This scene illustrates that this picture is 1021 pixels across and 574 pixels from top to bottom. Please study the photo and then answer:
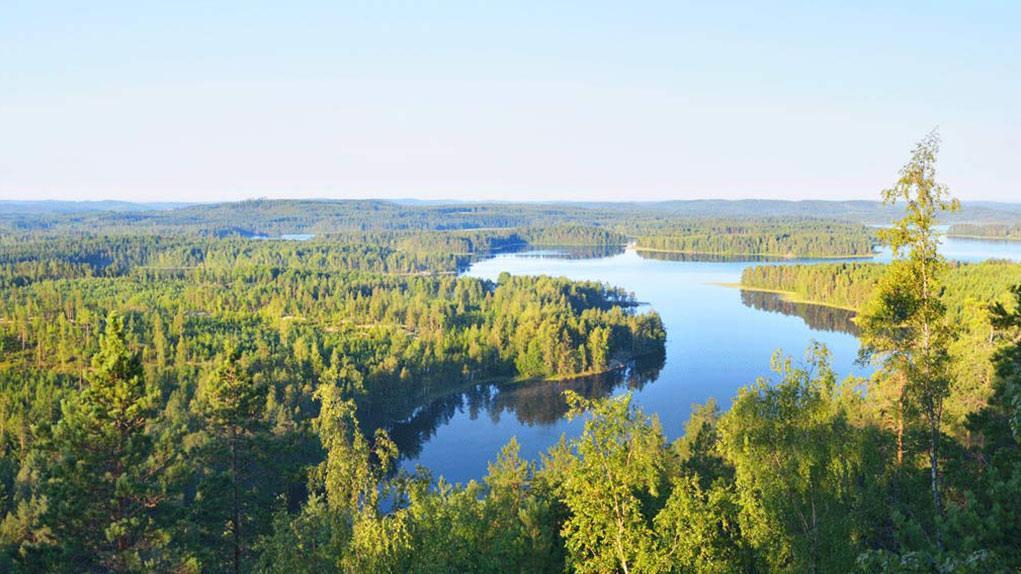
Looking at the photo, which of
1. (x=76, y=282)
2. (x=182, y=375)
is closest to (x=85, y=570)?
(x=182, y=375)

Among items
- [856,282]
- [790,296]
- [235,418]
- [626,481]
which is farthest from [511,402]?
[790,296]

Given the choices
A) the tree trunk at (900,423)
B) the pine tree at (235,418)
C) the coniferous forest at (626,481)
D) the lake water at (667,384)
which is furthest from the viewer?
the lake water at (667,384)

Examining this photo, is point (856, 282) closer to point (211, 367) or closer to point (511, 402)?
point (511, 402)

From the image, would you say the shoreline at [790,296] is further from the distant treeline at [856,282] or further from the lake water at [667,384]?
the lake water at [667,384]

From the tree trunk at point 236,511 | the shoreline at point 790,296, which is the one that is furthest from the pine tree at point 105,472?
the shoreline at point 790,296

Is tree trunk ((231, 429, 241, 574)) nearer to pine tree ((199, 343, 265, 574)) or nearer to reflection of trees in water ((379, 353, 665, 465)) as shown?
pine tree ((199, 343, 265, 574))

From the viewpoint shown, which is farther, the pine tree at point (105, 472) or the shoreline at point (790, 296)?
the shoreline at point (790, 296)
